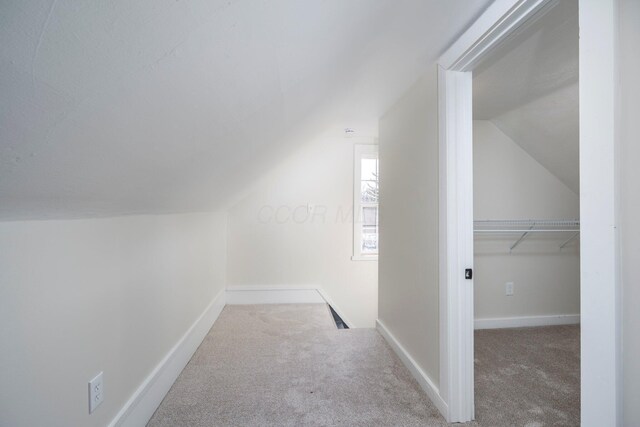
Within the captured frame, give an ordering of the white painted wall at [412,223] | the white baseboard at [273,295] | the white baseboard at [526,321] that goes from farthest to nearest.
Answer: the white baseboard at [273,295], the white baseboard at [526,321], the white painted wall at [412,223]

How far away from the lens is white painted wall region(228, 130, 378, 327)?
3598 millimetres

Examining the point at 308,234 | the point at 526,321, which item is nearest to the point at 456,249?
the point at 526,321

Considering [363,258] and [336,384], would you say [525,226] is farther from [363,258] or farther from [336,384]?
[336,384]

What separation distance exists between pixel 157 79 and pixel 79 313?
926mm

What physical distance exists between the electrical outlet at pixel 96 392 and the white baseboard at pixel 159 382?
16 cm

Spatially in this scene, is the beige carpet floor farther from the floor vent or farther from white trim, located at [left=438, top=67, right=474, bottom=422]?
the floor vent

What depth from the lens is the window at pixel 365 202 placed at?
3734mm

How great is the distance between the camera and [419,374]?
1806 mm

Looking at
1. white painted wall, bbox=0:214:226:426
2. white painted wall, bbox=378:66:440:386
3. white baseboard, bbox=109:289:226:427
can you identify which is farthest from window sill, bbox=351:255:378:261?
white painted wall, bbox=0:214:226:426

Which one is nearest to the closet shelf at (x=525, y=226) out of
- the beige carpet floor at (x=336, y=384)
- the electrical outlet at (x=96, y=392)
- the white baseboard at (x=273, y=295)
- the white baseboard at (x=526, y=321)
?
the white baseboard at (x=526, y=321)

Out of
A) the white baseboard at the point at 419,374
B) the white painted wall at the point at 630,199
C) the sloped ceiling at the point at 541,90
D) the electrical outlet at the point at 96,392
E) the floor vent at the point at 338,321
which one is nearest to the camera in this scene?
the white painted wall at the point at 630,199

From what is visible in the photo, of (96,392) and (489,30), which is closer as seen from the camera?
(96,392)

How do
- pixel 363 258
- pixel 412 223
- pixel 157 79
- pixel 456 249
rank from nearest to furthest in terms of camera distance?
pixel 157 79
pixel 456 249
pixel 412 223
pixel 363 258

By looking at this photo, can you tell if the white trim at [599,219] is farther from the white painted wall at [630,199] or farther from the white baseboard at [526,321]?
the white baseboard at [526,321]
